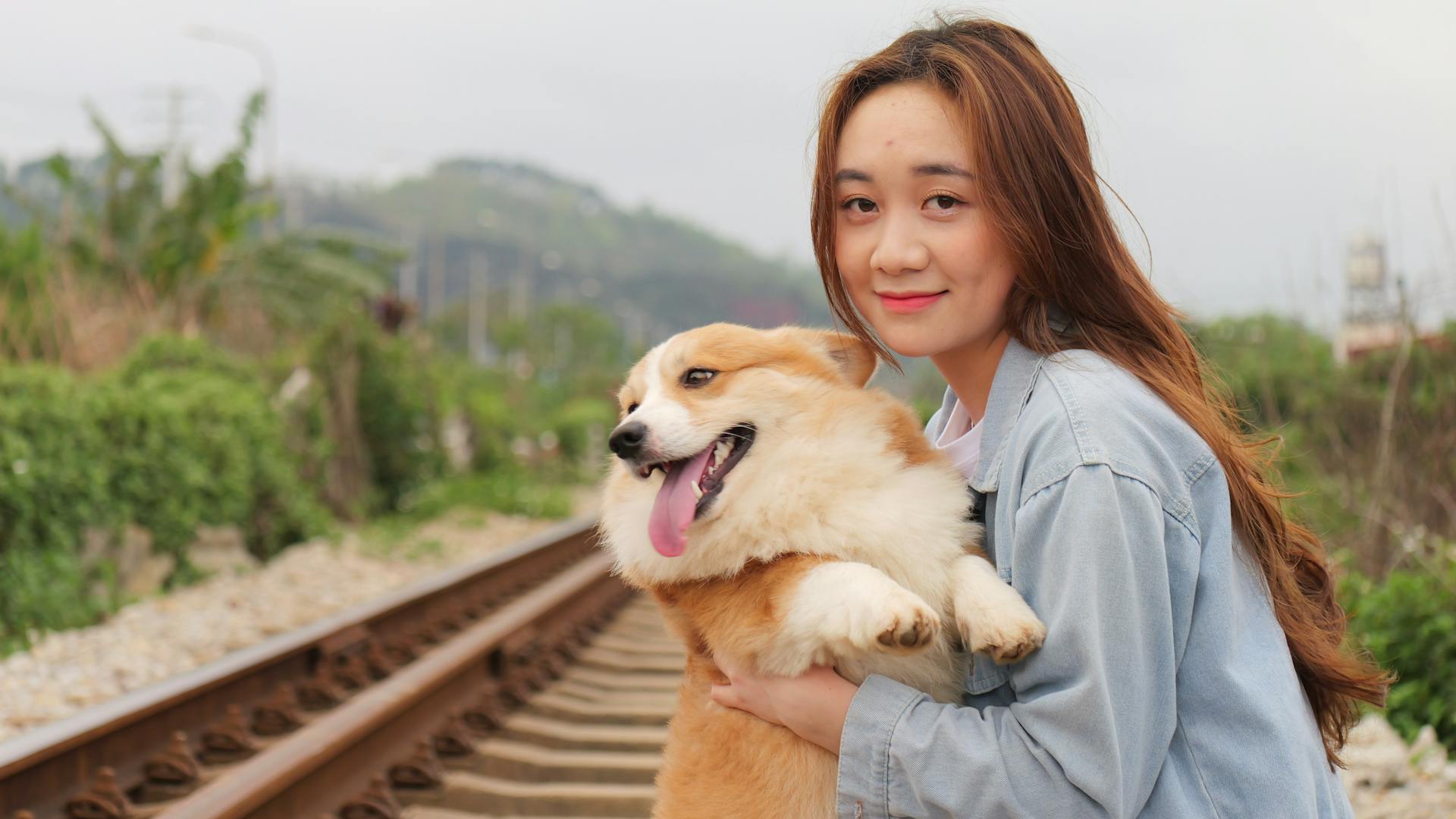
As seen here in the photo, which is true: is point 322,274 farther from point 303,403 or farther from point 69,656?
point 69,656

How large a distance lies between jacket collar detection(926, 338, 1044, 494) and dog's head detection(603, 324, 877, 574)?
42cm

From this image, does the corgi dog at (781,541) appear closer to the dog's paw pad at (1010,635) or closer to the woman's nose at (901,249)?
the dog's paw pad at (1010,635)

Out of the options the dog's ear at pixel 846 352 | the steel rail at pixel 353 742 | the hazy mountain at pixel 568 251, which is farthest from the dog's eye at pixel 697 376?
the hazy mountain at pixel 568 251

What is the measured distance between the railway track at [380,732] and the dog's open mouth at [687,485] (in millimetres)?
1512

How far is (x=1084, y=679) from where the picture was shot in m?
1.68

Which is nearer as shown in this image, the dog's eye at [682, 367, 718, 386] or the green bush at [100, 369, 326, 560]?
the dog's eye at [682, 367, 718, 386]

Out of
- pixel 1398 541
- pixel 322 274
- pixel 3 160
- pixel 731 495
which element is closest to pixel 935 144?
pixel 731 495

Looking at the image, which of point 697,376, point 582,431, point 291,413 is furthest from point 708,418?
point 582,431

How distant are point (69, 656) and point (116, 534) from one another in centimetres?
241

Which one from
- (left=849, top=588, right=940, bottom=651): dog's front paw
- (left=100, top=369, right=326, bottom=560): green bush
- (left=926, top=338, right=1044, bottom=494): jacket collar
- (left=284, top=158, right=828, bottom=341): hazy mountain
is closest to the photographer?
(left=849, top=588, right=940, bottom=651): dog's front paw

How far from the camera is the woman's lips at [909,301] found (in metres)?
2.11

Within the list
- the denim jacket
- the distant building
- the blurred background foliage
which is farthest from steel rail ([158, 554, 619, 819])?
the distant building

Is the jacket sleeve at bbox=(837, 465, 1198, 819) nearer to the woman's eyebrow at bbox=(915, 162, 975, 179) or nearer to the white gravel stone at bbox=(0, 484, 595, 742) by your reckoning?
the woman's eyebrow at bbox=(915, 162, 975, 179)

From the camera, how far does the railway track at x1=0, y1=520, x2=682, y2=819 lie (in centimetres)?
339
